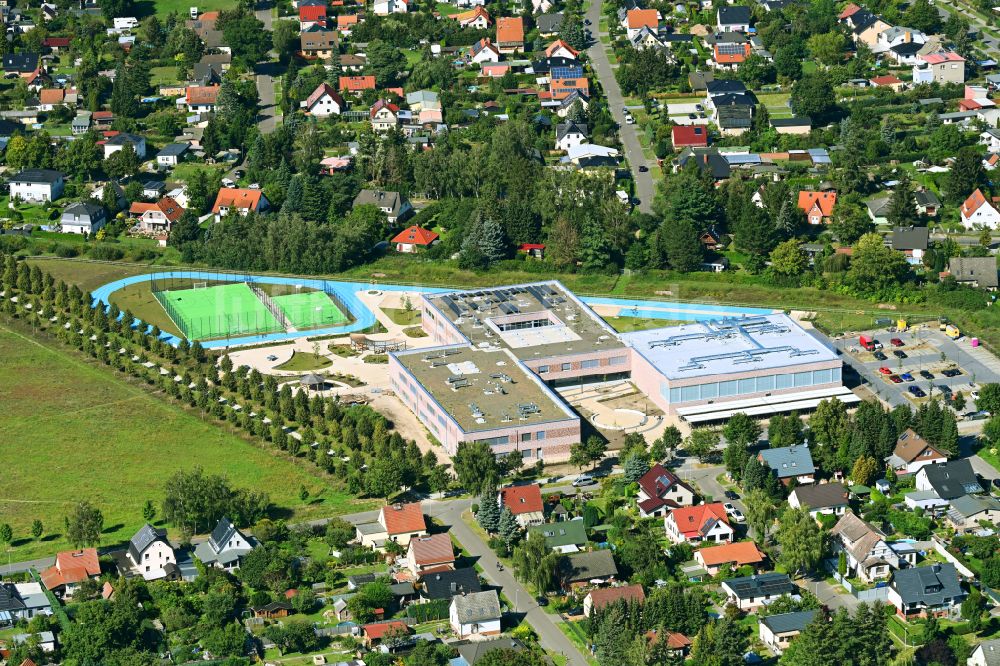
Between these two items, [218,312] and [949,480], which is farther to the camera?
[218,312]

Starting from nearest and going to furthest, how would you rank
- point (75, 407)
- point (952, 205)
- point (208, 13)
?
point (75, 407) → point (952, 205) → point (208, 13)

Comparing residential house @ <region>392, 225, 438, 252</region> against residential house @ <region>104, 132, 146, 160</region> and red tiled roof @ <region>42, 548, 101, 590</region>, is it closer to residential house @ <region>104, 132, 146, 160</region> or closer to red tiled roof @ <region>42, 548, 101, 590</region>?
residential house @ <region>104, 132, 146, 160</region>

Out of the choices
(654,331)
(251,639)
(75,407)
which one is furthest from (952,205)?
(251,639)

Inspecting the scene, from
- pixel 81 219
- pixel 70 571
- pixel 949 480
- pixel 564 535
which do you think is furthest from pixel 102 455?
pixel 949 480

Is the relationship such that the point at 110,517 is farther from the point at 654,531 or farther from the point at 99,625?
the point at 654,531

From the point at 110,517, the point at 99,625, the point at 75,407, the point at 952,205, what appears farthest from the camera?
the point at 952,205

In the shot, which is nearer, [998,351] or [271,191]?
[998,351]

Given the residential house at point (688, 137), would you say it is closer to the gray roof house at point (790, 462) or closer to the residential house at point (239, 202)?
the residential house at point (239, 202)

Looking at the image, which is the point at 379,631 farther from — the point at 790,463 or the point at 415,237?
the point at 415,237
